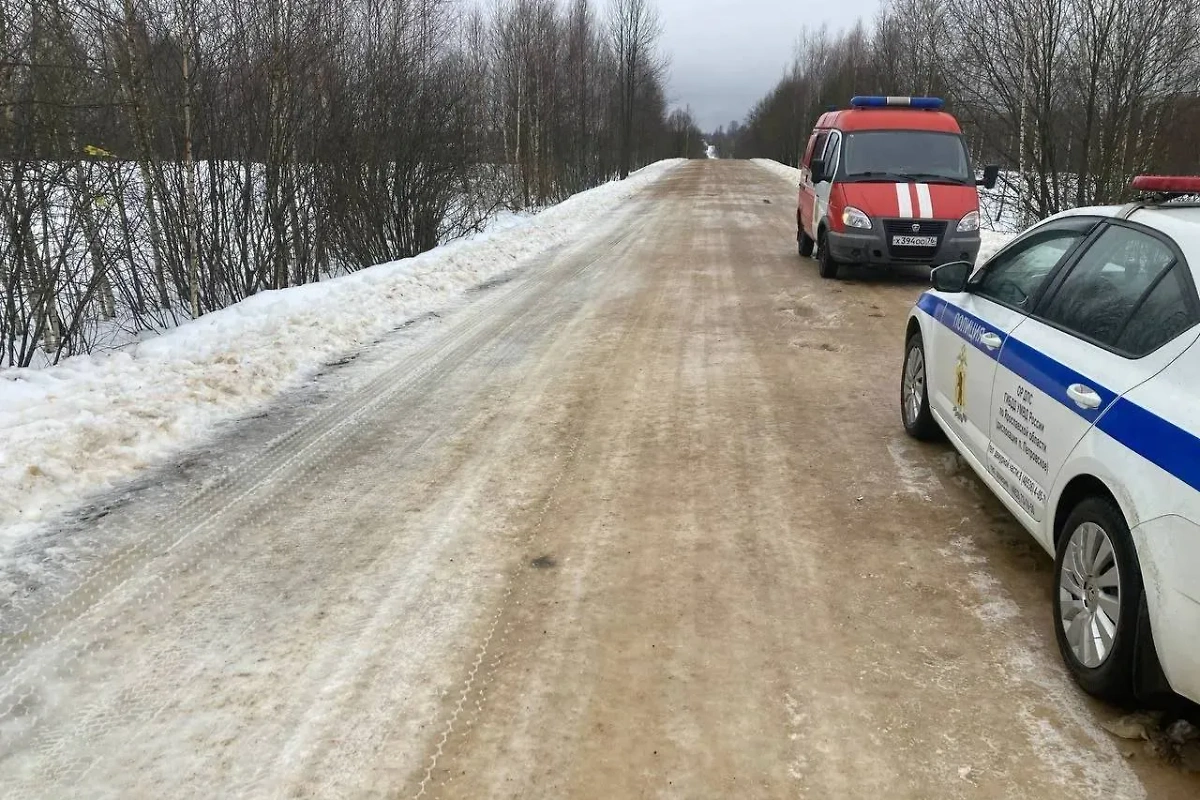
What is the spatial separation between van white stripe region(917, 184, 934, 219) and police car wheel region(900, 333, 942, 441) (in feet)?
18.8

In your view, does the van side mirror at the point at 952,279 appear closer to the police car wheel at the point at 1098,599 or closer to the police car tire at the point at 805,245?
the police car wheel at the point at 1098,599

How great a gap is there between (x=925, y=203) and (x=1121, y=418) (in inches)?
352

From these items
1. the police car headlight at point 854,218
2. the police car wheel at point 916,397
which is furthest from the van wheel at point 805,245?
the police car wheel at point 916,397

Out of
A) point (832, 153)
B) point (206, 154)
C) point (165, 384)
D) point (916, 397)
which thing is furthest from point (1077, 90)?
point (165, 384)

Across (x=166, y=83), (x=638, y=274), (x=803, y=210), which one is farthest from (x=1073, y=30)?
(x=166, y=83)

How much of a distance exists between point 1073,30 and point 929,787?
16.9m

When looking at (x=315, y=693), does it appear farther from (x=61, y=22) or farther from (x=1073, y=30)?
(x=1073, y=30)

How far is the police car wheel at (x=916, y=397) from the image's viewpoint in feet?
17.7

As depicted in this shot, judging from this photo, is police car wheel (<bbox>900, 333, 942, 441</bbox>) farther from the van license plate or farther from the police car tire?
the police car tire

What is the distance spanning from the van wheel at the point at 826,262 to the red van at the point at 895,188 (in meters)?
0.01

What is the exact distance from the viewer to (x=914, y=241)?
1098 cm

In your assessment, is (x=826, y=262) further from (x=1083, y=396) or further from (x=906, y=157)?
(x=1083, y=396)

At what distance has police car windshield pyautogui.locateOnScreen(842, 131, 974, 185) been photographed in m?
11.4

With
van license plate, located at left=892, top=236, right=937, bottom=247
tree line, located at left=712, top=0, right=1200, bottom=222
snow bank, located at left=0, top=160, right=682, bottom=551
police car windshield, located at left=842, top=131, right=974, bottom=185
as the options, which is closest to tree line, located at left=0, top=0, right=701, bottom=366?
snow bank, located at left=0, top=160, right=682, bottom=551
